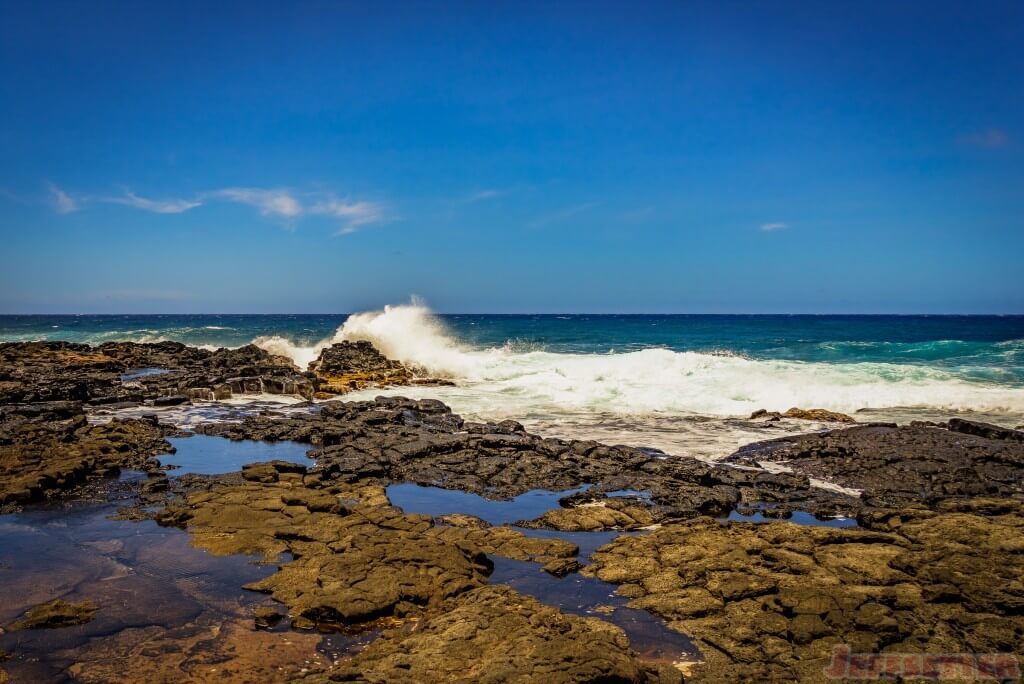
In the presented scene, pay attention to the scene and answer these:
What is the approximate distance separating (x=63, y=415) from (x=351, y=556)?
12856 millimetres

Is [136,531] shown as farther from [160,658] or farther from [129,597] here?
[160,658]

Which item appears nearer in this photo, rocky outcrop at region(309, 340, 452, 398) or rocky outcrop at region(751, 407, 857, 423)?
rocky outcrop at region(751, 407, 857, 423)

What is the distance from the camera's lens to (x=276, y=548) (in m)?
7.32

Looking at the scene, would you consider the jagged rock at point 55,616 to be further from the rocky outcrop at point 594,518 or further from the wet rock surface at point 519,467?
the wet rock surface at point 519,467

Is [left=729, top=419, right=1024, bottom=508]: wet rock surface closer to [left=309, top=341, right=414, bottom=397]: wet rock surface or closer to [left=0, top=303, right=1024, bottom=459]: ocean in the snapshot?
[left=0, top=303, right=1024, bottom=459]: ocean

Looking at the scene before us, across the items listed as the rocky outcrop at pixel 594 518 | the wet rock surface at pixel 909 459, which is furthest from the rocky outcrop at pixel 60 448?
the wet rock surface at pixel 909 459

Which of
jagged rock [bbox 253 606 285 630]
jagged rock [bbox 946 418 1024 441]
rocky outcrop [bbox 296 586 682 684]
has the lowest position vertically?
jagged rock [bbox 253 606 285 630]

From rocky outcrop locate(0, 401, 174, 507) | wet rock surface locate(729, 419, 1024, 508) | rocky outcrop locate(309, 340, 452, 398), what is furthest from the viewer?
rocky outcrop locate(309, 340, 452, 398)

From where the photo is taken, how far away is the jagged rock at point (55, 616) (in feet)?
17.6

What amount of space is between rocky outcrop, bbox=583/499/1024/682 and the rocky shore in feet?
0.08

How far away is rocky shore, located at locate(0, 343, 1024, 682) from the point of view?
4.93 metres

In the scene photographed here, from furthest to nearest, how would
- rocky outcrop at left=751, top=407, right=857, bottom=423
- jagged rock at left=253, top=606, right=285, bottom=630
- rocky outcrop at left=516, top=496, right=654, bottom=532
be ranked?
1. rocky outcrop at left=751, top=407, right=857, bottom=423
2. rocky outcrop at left=516, top=496, right=654, bottom=532
3. jagged rock at left=253, top=606, right=285, bottom=630

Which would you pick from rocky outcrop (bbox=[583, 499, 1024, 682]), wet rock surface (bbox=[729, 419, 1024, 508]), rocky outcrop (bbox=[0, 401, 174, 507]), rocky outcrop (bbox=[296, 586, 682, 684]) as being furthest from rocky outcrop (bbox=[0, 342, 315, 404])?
rocky outcrop (bbox=[296, 586, 682, 684])

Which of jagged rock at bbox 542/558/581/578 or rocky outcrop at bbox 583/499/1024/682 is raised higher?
rocky outcrop at bbox 583/499/1024/682
